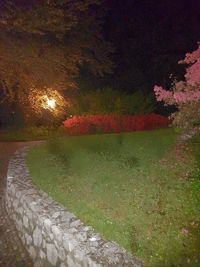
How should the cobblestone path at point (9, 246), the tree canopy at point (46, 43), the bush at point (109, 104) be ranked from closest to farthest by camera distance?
the cobblestone path at point (9, 246), the tree canopy at point (46, 43), the bush at point (109, 104)

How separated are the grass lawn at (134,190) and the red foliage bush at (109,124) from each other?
13.0 feet

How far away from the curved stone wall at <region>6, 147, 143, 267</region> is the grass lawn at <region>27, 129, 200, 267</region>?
0.19m

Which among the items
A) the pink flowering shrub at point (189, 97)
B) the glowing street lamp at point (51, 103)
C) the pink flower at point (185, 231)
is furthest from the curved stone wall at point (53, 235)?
the glowing street lamp at point (51, 103)

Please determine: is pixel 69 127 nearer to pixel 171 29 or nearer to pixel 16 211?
pixel 16 211

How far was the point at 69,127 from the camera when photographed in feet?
54.4

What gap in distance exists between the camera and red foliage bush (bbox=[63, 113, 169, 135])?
16219 millimetres

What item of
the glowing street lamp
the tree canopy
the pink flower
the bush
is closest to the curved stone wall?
the pink flower

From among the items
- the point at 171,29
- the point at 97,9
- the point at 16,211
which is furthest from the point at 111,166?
the point at 171,29

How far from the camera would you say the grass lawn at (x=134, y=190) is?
17.8ft

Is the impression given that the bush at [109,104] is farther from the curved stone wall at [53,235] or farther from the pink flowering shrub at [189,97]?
the curved stone wall at [53,235]

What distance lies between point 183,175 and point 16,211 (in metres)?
3.68

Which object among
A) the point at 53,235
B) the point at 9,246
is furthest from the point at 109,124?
the point at 53,235

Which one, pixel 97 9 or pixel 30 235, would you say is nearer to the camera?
pixel 30 235

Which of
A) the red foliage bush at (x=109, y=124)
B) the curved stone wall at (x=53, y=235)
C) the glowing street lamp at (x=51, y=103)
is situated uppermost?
the glowing street lamp at (x=51, y=103)
